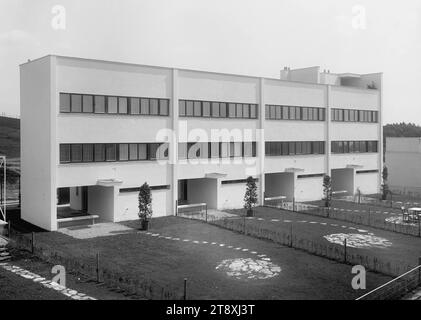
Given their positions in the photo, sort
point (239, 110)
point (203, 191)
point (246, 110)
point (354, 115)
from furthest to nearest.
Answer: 1. point (354, 115)
2. point (246, 110)
3. point (239, 110)
4. point (203, 191)

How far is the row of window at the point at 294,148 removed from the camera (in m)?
47.0

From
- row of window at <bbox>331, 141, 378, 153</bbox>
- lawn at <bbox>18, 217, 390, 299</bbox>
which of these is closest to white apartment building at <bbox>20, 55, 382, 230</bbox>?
row of window at <bbox>331, 141, 378, 153</bbox>

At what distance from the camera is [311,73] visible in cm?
5500

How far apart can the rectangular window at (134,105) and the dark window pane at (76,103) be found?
4.06 meters

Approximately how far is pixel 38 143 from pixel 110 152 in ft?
16.8

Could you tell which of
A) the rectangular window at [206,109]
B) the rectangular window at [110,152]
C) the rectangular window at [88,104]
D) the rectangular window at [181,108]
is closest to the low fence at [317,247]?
the rectangular window at [110,152]

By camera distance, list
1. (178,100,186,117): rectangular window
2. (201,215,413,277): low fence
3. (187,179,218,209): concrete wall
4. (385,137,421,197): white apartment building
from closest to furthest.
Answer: (201,215,413,277): low fence < (178,100,186,117): rectangular window < (187,179,218,209): concrete wall < (385,137,421,197): white apartment building

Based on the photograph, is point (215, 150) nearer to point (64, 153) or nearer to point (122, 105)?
point (122, 105)

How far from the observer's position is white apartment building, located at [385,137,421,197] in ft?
210

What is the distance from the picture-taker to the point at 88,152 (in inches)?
1395

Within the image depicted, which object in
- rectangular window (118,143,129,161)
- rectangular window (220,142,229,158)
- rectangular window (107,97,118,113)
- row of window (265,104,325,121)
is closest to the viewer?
rectangular window (107,97,118,113)

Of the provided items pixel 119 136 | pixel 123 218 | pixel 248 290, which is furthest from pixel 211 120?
pixel 248 290

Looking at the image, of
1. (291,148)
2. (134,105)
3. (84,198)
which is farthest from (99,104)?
(291,148)

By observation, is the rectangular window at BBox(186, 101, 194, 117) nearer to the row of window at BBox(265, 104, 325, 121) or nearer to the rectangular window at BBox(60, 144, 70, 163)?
the row of window at BBox(265, 104, 325, 121)
